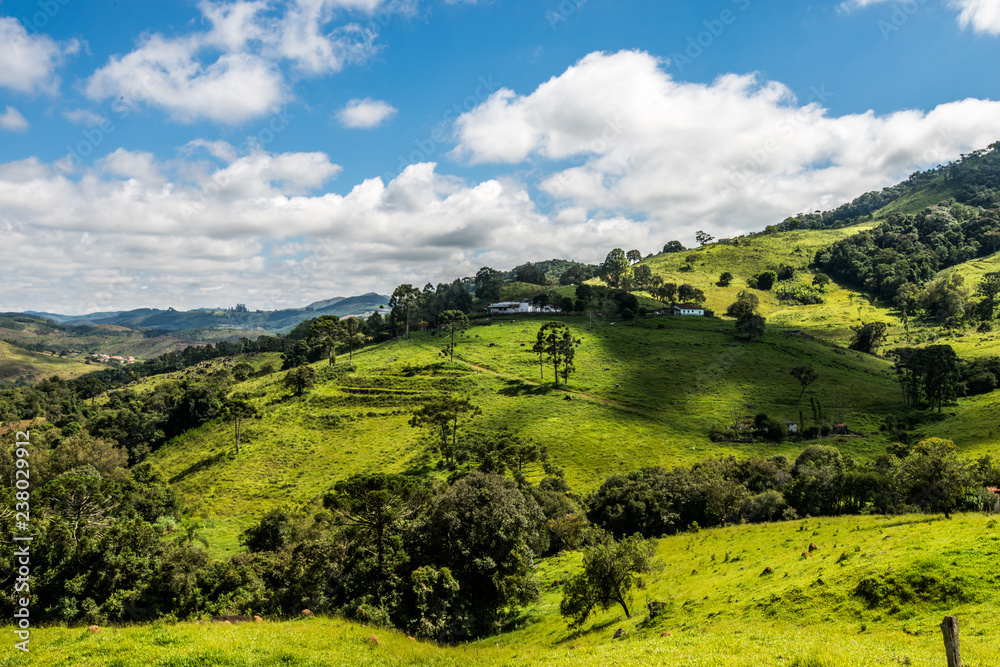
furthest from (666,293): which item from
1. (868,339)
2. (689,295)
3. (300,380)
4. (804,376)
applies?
(300,380)

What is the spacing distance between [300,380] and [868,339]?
5756 inches

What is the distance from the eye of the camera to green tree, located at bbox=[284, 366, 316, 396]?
99.2m

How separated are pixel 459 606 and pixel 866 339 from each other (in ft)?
456

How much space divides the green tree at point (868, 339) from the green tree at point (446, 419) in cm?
11069

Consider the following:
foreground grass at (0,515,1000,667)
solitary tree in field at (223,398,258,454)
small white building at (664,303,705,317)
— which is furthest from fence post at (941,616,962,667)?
small white building at (664,303,705,317)

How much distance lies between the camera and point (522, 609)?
35781 millimetres

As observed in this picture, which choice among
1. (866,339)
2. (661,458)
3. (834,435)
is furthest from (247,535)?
(866,339)

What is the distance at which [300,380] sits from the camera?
99.1 meters

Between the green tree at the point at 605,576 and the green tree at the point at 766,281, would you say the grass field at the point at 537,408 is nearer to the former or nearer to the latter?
the green tree at the point at 605,576

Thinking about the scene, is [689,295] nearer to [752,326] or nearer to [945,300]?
[752,326]

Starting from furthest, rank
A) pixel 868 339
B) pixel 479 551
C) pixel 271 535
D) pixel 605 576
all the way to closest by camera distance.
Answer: pixel 868 339 < pixel 271 535 < pixel 479 551 < pixel 605 576

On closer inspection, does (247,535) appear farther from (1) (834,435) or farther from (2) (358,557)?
(1) (834,435)

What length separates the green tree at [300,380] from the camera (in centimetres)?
9919

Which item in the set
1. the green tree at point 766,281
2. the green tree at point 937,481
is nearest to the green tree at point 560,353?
the green tree at point 937,481
